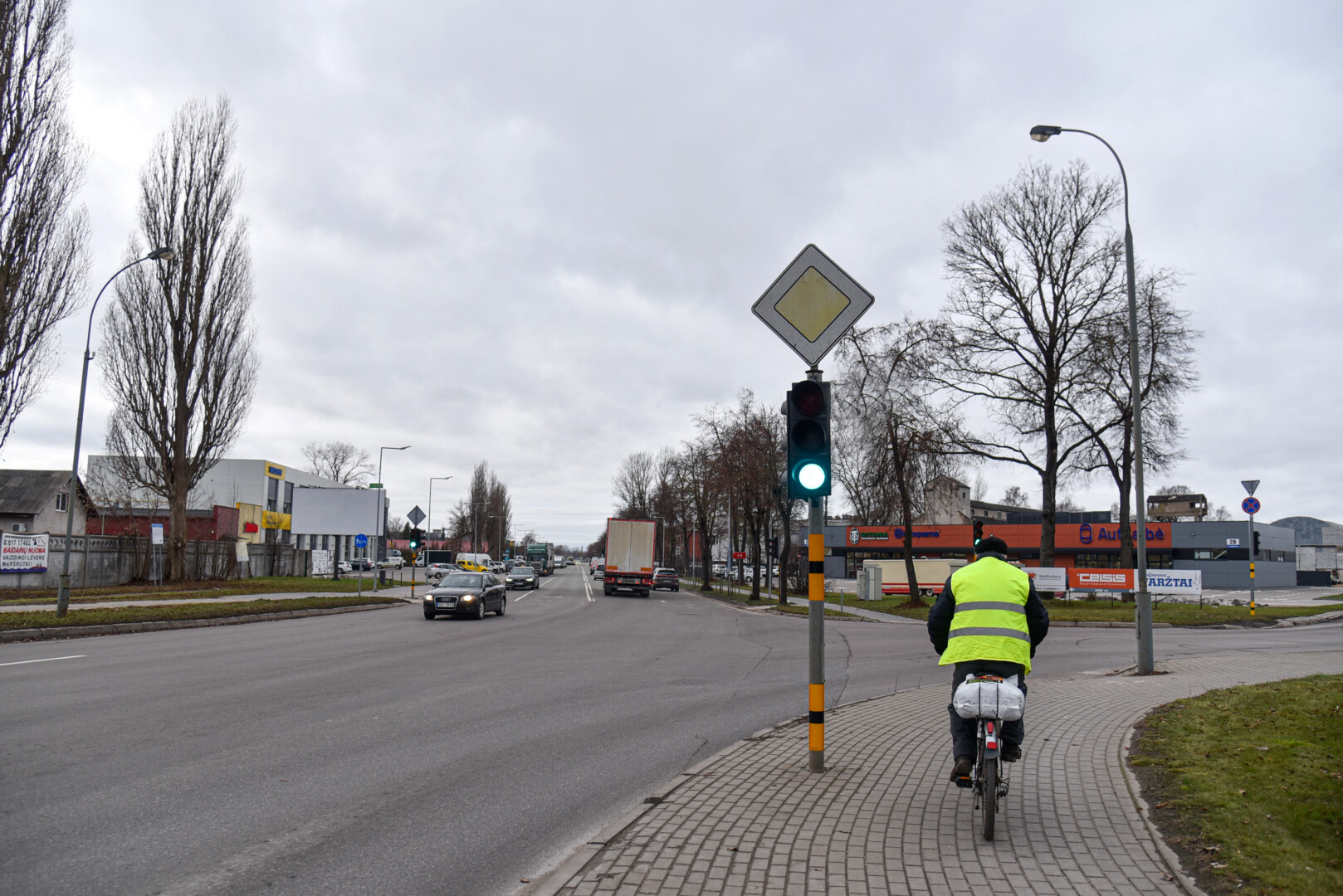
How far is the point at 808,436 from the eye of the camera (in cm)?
632

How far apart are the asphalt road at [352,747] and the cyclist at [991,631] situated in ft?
7.82

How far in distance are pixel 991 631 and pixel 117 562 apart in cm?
4128

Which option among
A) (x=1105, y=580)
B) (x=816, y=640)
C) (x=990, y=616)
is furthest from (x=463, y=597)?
(x=1105, y=580)

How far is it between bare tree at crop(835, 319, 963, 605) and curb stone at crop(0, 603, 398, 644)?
64.1 ft

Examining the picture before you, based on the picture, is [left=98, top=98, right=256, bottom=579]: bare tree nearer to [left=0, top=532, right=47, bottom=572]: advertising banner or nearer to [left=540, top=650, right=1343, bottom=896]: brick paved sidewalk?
[left=0, top=532, right=47, bottom=572]: advertising banner

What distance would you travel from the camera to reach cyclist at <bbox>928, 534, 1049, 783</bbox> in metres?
5.16

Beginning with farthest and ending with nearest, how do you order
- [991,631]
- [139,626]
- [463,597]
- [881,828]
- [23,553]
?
[23,553], [463,597], [139,626], [991,631], [881,828]

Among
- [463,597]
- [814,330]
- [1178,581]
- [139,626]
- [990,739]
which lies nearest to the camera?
[990,739]

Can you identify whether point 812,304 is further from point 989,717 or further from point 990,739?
point 990,739

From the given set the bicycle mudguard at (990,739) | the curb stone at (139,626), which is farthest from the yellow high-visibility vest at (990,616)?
the curb stone at (139,626)

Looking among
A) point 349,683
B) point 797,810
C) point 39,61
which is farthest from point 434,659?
point 39,61

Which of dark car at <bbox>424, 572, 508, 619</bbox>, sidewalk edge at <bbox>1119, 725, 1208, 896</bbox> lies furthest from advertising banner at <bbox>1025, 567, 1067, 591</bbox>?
sidewalk edge at <bbox>1119, 725, 1208, 896</bbox>

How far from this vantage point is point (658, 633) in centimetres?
2086

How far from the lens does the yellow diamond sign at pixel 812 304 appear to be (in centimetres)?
657
